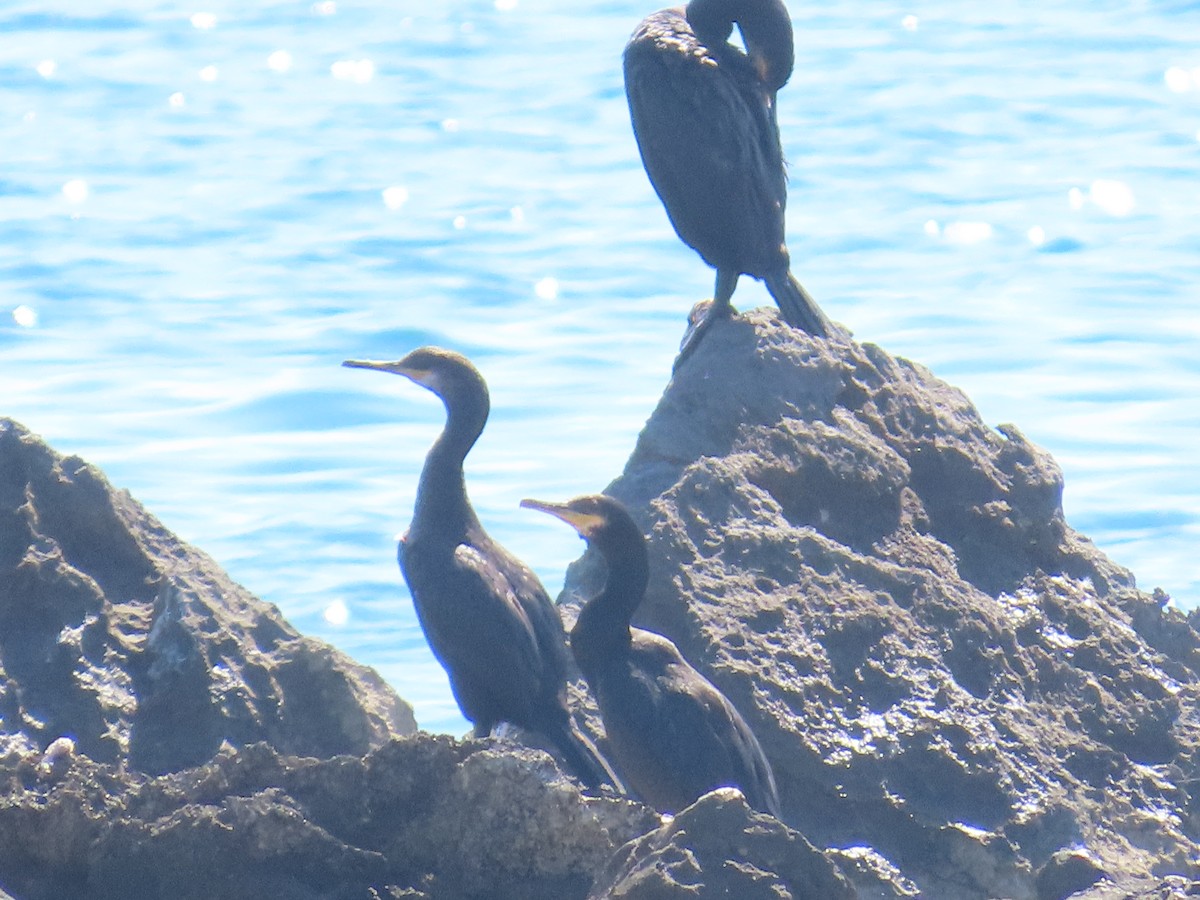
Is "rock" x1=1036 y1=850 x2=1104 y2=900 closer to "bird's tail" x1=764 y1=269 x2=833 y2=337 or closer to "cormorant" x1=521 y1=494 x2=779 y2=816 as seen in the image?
"cormorant" x1=521 y1=494 x2=779 y2=816

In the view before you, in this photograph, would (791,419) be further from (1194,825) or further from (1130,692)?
(1194,825)

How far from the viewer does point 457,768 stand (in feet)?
12.3

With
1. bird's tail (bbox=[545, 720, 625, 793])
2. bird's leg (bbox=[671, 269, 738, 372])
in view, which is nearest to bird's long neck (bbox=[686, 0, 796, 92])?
bird's leg (bbox=[671, 269, 738, 372])

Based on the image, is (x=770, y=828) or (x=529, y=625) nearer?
(x=770, y=828)

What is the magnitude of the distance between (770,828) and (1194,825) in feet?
6.47

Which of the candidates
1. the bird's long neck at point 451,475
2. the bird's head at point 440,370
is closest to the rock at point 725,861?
the bird's long neck at point 451,475

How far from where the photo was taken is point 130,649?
5016 millimetres

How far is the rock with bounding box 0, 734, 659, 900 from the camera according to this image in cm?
362

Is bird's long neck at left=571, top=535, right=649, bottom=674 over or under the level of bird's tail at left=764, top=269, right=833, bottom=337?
under

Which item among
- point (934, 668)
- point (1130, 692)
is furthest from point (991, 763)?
point (1130, 692)

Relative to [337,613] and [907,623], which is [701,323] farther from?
[337,613]

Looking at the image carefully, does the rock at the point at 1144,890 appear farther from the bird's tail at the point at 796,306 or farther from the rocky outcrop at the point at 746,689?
the bird's tail at the point at 796,306

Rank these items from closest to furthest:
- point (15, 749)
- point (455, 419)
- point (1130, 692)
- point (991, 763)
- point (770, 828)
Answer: point (770, 828), point (15, 749), point (991, 763), point (1130, 692), point (455, 419)

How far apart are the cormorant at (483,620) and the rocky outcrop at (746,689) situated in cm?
18
